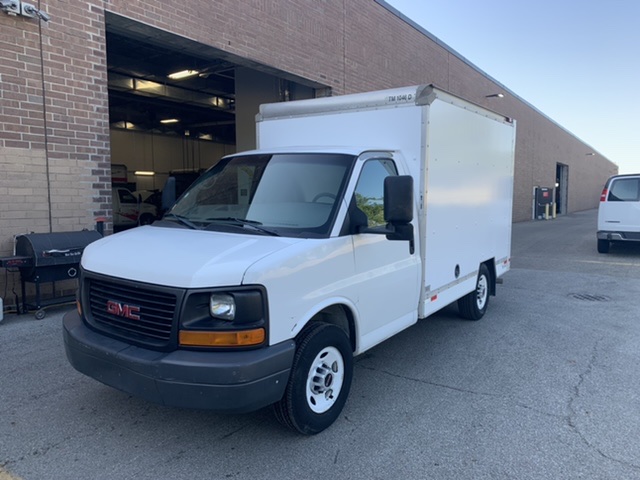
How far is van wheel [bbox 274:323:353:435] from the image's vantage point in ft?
11.4

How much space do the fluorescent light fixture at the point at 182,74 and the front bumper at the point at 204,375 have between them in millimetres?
13038

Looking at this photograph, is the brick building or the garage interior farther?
the garage interior

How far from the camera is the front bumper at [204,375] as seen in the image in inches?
119

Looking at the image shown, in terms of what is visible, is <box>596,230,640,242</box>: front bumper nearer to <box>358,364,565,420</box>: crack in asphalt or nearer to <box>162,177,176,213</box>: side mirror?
<box>358,364,565,420</box>: crack in asphalt

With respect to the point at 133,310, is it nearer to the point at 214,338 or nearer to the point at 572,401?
the point at 214,338

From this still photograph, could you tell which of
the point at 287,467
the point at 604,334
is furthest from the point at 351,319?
the point at 604,334

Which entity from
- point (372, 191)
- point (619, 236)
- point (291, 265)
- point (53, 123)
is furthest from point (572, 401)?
point (619, 236)

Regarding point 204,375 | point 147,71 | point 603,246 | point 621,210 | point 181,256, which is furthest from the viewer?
point 147,71

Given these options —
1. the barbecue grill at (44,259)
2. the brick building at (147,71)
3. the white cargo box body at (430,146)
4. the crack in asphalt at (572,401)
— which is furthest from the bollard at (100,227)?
the crack in asphalt at (572,401)

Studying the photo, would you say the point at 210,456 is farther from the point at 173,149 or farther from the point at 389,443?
the point at 173,149

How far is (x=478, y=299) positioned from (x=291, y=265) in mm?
4396

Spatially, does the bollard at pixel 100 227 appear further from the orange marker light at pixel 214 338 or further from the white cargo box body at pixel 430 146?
the orange marker light at pixel 214 338

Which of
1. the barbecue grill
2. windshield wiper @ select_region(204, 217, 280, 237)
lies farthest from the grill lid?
windshield wiper @ select_region(204, 217, 280, 237)

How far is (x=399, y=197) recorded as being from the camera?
376cm
